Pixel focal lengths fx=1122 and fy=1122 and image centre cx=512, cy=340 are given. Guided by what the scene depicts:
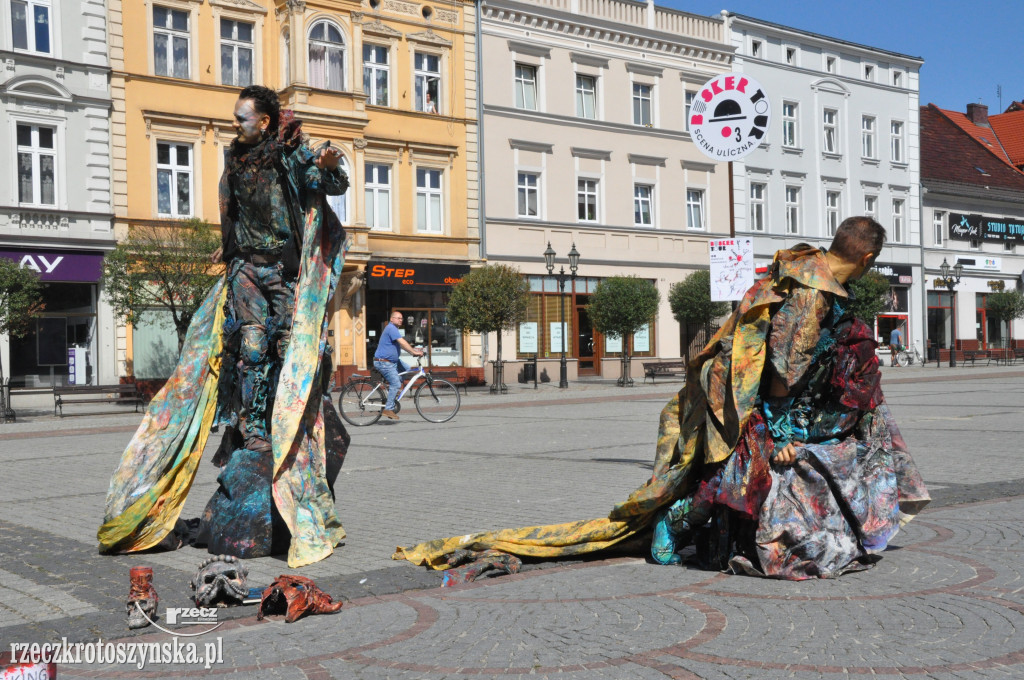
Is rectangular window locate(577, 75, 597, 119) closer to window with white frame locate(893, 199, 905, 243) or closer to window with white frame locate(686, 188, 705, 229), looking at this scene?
window with white frame locate(686, 188, 705, 229)

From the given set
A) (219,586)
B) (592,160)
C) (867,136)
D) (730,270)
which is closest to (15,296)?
(730,270)

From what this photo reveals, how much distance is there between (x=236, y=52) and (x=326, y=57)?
91.4 inches

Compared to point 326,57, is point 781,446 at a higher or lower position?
lower

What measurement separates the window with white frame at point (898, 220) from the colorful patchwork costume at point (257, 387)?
43.3 m

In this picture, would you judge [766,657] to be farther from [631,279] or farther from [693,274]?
[693,274]

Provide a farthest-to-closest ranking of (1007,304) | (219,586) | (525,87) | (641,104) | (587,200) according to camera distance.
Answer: (1007,304) < (641,104) < (587,200) < (525,87) < (219,586)

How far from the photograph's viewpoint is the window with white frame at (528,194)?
113 feet

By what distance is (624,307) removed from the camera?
30828mm

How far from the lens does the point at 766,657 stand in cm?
403

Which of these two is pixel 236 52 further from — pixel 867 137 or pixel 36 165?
pixel 867 137

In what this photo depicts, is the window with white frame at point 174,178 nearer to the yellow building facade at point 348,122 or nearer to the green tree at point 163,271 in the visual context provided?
the yellow building facade at point 348,122

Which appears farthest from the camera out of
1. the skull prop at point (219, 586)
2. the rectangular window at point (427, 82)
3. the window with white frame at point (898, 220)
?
the window with white frame at point (898, 220)

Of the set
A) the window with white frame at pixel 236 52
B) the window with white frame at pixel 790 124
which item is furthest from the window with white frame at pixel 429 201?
the window with white frame at pixel 790 124

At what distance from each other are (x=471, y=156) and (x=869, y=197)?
19871 mm
